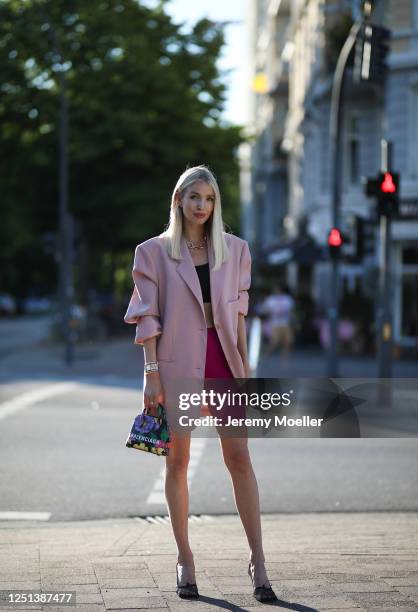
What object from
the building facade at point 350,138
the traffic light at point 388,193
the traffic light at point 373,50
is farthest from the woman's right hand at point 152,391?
the building facade at point 350,138

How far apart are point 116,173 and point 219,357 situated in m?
31.2

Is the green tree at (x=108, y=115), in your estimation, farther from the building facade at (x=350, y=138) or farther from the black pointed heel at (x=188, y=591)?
the black pointed heel at (x=188, y=591)

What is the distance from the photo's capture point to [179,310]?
15.6 ft

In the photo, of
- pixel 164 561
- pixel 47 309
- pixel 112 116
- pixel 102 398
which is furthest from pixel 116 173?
pixel 47 309

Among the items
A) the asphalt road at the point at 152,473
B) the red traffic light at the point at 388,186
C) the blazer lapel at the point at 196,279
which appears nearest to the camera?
the blazer lapel at the point at 196,279

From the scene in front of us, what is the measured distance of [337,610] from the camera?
4.24m

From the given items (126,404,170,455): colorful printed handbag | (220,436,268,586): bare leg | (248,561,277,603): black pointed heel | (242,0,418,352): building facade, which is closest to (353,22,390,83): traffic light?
(242,0,418,352): building facade

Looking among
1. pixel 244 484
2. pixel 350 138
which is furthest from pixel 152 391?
pixel 350 138

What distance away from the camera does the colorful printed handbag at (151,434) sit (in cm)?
465

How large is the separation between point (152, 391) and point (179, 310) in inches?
14.6

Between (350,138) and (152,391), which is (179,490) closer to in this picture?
(152,391)

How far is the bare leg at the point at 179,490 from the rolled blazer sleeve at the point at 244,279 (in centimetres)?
63

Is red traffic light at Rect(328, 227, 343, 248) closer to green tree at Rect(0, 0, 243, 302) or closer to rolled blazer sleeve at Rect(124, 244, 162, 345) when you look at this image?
rolled blazer sleeve at Rect(124, 244, 162, 345)

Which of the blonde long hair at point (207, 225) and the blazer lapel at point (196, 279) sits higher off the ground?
the blonde long hair at point (207, 225)
